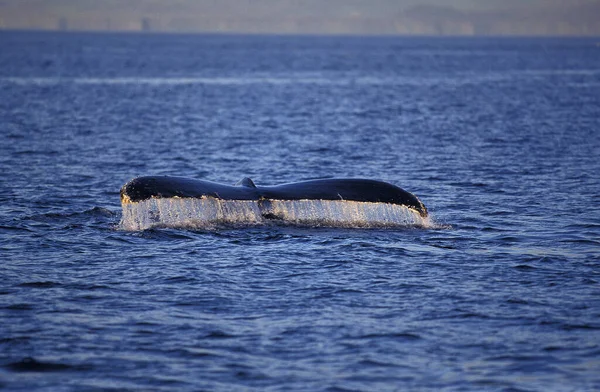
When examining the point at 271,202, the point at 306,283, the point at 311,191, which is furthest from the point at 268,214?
the point at 306,283

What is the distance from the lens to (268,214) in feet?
48.7

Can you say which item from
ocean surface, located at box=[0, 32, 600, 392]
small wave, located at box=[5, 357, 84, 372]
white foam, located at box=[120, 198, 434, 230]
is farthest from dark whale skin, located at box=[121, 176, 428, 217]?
small wave, located at box=[5, 357, 84, 372]

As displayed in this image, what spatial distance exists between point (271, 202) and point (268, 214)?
1.01 feet

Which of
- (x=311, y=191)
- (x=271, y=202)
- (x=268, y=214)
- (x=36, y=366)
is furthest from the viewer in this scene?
(x=268, y=214)

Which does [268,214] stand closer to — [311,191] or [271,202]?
[271,202]

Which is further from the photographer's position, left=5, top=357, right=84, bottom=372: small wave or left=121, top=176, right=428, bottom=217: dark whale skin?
left=121, top=176, right=428, bottom=217: dark whale skin

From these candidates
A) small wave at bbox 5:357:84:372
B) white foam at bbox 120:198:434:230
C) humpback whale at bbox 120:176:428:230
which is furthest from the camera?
white foam at bbox 120:198:434:230

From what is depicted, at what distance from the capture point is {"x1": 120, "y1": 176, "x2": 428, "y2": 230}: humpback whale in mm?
14133

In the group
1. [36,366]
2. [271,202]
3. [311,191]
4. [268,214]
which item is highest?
[311,191]

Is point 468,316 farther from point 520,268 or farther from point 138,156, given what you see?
point 138,156

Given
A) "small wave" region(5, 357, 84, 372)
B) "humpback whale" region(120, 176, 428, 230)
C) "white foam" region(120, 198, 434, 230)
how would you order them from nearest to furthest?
"small wave" region(5, 357, 84, 372), "humpback whale" region(120, 176, 428, 230), "white foam" region(120, 198, 434, 230)

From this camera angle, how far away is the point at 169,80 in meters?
76.9

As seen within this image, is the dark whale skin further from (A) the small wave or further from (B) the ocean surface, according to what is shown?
(A) the small wave

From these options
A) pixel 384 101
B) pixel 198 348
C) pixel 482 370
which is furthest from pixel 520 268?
pixel 384 101
